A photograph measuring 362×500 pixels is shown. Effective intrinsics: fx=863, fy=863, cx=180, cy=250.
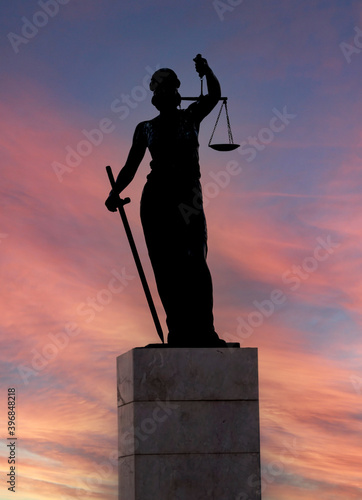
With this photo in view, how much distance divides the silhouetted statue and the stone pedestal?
0.37 metres

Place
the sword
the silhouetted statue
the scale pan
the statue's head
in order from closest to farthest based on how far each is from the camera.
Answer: the silhouetted statue
the sword
the statue's head
the scale pan

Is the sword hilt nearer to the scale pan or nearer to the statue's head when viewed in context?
the statue's head

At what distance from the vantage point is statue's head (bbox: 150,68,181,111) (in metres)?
10.1

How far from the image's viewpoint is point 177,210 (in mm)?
9672

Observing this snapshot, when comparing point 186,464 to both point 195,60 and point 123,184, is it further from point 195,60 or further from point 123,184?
point 195,60

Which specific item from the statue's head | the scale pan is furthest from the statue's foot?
the scale pan

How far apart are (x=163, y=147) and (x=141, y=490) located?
12.5 feet

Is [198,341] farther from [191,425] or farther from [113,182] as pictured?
[113,182]

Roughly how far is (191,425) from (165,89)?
154 inches

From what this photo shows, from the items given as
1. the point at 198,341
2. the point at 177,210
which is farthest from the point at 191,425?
the point at 177,210

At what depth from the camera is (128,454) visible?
889 cm

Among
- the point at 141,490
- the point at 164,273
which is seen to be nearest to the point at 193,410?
the point at 141,490

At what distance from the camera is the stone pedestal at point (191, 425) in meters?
8.62

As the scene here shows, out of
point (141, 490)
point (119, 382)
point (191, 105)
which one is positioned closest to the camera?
point (141, 490)
